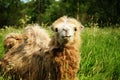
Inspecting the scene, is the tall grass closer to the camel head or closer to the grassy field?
the grassy field

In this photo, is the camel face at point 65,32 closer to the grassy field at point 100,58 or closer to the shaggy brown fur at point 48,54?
the shaggy brown fur at point 48,54

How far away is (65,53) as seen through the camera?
17.8 feet

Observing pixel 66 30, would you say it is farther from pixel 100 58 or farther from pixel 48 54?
pixel 100 58

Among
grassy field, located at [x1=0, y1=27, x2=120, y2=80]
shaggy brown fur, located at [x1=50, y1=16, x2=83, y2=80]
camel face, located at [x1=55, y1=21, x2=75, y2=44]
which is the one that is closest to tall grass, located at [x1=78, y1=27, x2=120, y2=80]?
grassy field, located at [x1=0, y1=27, x2=120, y2=80]

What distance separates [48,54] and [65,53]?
34 centimetres

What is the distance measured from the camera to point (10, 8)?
42.3 metres

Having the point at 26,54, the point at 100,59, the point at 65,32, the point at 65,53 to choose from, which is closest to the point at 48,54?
the point at 65,53

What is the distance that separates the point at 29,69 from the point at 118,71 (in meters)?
1.40

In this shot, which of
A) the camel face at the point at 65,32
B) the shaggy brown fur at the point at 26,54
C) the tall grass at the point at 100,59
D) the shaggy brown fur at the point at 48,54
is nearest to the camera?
the camel face at the point at 65,32

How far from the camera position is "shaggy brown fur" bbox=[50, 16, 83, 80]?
5.34 m

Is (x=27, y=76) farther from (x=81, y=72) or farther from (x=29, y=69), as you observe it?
(x=81, y=72)

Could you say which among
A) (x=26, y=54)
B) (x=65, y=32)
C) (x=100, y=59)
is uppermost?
(x=65, y=32)

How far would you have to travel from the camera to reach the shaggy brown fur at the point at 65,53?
5340 mm

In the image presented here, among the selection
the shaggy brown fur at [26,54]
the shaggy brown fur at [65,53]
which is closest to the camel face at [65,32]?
the shaggy brown fur at [65,53]
